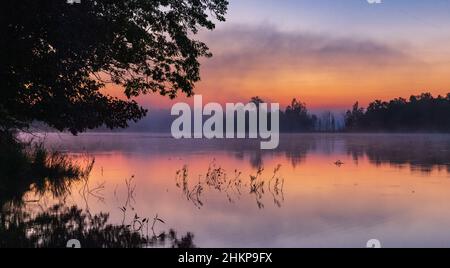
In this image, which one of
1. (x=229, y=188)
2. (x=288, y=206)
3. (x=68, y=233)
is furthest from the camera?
(x=229, y=188)

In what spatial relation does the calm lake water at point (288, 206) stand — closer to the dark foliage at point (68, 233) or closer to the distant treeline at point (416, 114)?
the dark foliage at point (68, 233)

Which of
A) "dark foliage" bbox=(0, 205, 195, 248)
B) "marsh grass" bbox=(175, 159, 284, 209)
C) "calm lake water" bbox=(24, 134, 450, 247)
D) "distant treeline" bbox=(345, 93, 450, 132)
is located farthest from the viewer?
"distant treeline" bbox=(345, 93, 450, 132)

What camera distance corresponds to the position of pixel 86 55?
549 inches

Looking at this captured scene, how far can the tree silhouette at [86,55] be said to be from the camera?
13.1m

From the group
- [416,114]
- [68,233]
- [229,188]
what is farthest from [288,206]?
[416,114]

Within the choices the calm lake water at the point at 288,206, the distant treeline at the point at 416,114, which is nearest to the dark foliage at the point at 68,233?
the calm lake water at the point at 288,206

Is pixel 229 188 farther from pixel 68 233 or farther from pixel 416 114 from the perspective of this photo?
pixel 416 114

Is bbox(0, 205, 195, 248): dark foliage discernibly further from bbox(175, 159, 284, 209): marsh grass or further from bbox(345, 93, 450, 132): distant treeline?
bbox(345, 93, 450, 132): distant treeline

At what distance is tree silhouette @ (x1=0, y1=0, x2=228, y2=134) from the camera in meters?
13.1

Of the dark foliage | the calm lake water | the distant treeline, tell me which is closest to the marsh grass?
the calm lake water

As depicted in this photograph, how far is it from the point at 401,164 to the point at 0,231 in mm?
32632

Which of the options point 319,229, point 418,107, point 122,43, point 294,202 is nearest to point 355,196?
point 294,202

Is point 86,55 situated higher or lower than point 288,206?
higher

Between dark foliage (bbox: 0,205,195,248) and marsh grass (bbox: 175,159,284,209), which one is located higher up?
dark foliage (bbox: 0,205,195,248)
